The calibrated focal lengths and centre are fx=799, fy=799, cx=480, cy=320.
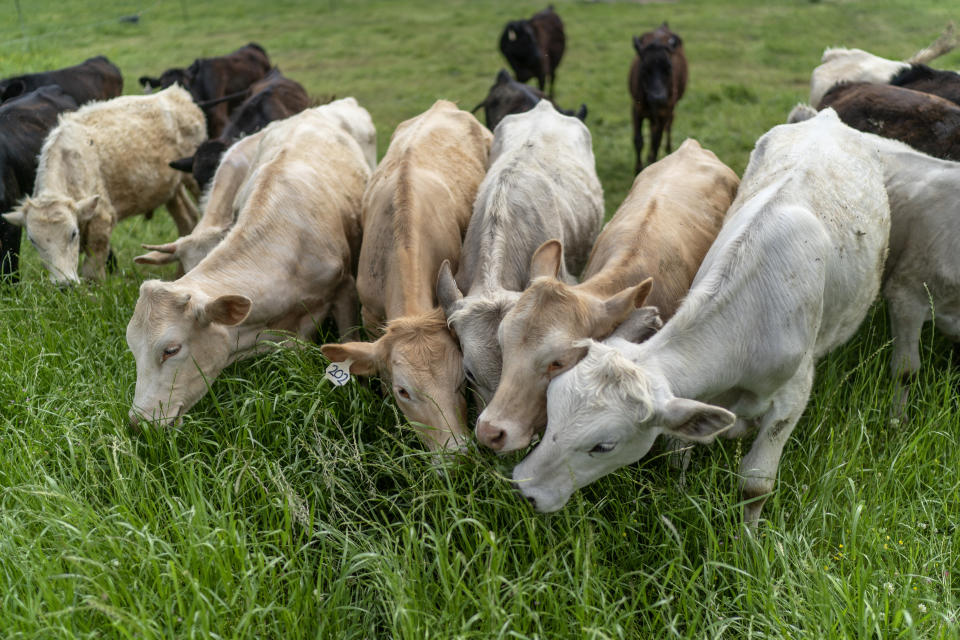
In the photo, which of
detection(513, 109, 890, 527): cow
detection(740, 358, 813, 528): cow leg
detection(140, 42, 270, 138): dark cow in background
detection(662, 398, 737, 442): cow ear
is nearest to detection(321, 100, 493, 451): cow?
detection(513, 109, 890, 527): cow

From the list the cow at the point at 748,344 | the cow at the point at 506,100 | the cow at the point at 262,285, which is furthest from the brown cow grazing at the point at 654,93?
the cow at the point at 748,344

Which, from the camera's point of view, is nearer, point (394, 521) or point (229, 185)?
point (394, 521)

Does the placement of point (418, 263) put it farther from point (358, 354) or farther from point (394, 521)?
point (394, 521)

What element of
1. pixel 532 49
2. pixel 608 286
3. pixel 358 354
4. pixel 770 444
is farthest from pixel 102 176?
pixel 532 49

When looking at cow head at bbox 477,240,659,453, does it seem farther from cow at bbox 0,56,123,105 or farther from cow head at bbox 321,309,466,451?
cow at bbox 0,56,123,105

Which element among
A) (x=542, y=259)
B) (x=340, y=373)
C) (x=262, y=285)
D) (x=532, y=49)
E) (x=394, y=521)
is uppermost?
(x=532, y=49)

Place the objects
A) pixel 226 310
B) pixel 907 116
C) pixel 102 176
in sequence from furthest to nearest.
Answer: pixel 102 176, pixel 907 116, pixel 226 310

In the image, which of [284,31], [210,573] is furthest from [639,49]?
[284,31]

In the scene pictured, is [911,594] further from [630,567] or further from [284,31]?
[284,31]

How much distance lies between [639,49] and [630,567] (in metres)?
8.30

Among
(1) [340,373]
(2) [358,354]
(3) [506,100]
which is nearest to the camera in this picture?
(2) [358,354]

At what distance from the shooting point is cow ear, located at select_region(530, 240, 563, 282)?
3.95 m

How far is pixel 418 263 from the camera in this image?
4.39 metres

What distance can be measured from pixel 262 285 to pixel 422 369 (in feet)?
4.49
